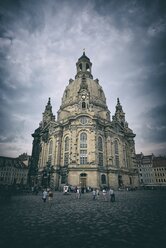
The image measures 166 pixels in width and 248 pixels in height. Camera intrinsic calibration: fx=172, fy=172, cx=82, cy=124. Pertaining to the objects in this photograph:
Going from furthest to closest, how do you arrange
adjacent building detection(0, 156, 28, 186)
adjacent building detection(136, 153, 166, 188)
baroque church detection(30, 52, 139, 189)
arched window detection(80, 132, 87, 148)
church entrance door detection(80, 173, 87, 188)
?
adjacent building detection(0, 156, 28, 186)
adjacent building detection(136, 153, 166, 188)
arched window detection(80, 132, 87, 148)
baroque church detection(30, 52, 139, 189)
church entrance door detection(80, 173, 87, 188)

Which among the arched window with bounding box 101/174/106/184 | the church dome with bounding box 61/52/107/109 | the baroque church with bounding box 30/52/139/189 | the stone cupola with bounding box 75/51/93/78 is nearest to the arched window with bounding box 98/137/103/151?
the baroque church with bounding box 30/52/139/189

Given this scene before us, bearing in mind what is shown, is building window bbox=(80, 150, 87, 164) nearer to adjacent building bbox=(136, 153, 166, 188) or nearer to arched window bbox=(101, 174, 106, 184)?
arched window bbox=(101, 174, 106, 184)

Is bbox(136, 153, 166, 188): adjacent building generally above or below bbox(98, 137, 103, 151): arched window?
below

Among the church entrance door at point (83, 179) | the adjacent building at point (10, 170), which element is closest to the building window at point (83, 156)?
the church entrance door at point (83, 179)

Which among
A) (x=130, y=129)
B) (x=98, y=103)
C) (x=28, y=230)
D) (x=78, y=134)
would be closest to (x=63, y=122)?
(x=78, y=134)

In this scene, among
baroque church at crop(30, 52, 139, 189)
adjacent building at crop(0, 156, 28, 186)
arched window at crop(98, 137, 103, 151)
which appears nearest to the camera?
baroque church at crop(30, 52, 139, 189)

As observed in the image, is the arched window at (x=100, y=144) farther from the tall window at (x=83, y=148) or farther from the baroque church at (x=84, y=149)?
the tall window at (x=83, y=148)

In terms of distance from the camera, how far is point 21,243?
586cm

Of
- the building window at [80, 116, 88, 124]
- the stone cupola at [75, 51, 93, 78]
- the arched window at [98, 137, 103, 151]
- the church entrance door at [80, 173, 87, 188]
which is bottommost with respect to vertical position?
the church entrance door at [80, 173, 87, 188]

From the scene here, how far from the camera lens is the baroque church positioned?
46969 mm

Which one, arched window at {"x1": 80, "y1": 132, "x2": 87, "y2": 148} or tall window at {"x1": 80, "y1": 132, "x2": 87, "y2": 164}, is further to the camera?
arched window at {"x1": 80, "y1": 132, "x2": 87, "y2": 148}

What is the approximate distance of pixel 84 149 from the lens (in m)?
49.8

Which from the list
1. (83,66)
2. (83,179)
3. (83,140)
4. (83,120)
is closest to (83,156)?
(83,140)

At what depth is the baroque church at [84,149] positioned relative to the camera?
1849 inches
